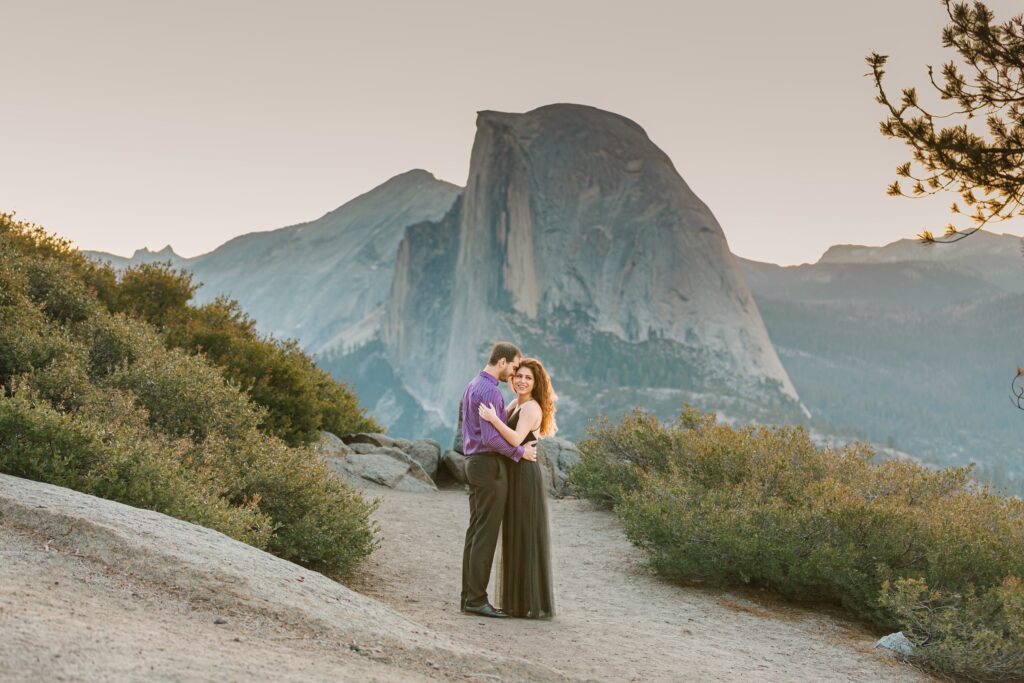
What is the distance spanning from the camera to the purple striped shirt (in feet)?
27.1

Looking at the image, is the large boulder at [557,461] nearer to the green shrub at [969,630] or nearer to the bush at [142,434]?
the bush at [142,434]

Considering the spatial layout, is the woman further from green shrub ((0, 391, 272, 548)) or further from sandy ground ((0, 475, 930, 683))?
green shrub ((0, 391, 272, 548))

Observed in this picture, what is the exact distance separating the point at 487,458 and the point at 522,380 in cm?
74

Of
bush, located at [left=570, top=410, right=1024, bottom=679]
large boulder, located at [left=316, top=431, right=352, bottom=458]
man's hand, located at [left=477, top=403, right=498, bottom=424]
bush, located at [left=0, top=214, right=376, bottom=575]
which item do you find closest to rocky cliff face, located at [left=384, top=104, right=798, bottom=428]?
large boulder, located at [left=316, top=431, right=352, bottom=458]

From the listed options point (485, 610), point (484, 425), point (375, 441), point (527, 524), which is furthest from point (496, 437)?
point (375, 441)

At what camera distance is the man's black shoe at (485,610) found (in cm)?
855

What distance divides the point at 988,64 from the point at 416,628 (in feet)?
22.2

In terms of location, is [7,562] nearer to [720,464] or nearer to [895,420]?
[720,464]

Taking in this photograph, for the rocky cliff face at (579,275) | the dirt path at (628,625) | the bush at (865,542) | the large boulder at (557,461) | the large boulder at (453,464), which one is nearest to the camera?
the dirt path at (628,625)

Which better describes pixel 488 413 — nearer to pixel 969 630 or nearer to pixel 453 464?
pixel 969 630

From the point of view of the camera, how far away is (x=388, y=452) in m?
20.7

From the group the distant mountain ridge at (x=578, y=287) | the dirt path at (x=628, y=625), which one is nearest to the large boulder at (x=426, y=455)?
the dirt path at (x=628, y=625)

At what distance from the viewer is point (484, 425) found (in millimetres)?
8242

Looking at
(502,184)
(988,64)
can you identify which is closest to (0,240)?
(988,64)
